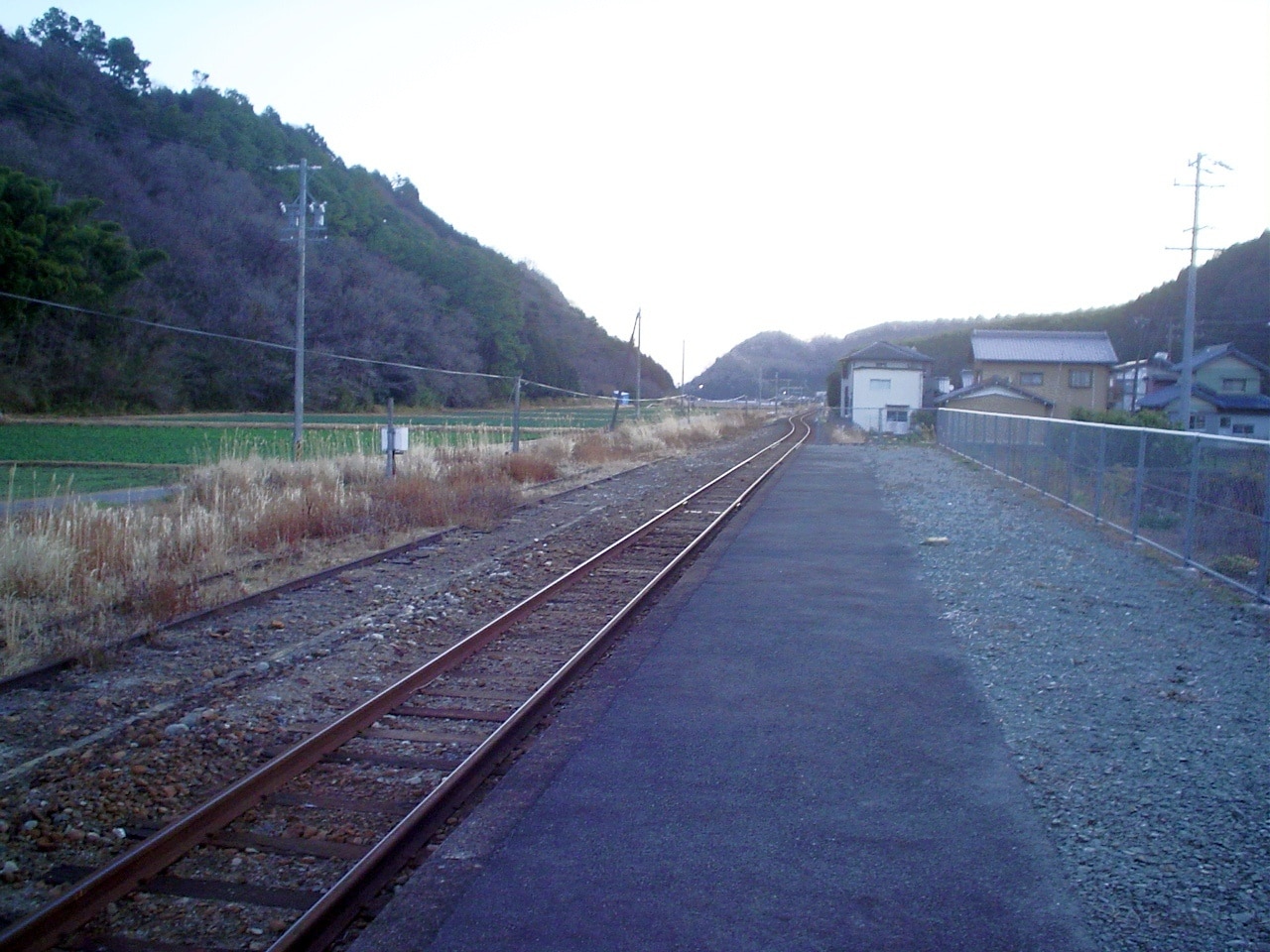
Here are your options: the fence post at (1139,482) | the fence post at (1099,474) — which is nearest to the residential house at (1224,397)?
the fence post at (1099,474)

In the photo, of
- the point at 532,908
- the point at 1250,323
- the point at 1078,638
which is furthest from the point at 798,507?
the point at 1250,323

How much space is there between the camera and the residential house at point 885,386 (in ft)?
181

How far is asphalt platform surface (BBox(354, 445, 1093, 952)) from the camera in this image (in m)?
3.99

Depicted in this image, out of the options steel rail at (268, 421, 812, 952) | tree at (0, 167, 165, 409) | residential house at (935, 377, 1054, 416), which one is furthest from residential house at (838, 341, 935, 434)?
steel rail at (268, 421, 812, 952)

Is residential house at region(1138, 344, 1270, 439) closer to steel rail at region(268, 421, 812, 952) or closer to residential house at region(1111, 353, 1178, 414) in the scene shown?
residential house at region(1111, 353, 1178, 414)

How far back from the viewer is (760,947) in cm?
383

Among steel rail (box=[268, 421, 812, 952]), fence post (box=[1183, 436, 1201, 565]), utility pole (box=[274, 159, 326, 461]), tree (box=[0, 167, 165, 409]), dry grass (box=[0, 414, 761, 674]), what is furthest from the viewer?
utility pole (box=[274, 159, 326, 461])

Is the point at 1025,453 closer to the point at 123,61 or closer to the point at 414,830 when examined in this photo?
the point at 414,830

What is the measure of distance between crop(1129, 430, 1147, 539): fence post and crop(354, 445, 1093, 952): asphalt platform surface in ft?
22.7

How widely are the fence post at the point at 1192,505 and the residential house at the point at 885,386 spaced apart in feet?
137

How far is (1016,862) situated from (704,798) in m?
1.49

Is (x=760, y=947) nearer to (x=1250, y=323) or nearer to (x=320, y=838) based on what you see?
(x=320, y=838)

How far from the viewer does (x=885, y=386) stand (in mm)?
58031

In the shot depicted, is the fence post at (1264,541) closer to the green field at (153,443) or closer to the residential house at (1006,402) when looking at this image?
the green field at (153,443)
